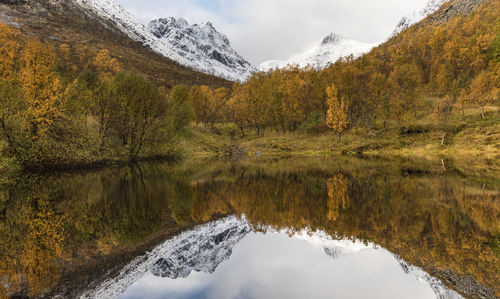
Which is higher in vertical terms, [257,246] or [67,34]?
[67,34]

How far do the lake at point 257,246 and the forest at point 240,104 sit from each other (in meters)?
19.5

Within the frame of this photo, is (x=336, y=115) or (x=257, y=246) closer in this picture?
(x=257, y=246)

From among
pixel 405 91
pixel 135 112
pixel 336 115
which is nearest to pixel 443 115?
pixel 405 91

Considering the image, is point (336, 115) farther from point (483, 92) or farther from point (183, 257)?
point (183, 257)

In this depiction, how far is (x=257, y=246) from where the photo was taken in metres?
9.96

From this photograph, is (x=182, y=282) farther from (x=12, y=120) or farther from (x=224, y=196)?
(x=12, y=120)

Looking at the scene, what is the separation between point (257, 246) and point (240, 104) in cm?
7568

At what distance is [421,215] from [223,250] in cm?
828

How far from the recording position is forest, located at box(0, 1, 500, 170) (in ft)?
112

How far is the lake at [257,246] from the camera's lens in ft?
22.4

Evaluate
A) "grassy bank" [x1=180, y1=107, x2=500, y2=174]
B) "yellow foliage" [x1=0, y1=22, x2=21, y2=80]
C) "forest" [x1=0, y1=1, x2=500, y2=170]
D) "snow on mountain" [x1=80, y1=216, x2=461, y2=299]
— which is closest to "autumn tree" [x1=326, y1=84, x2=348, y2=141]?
"forest" [x1=0, y1=1, x2=500, y2=170]

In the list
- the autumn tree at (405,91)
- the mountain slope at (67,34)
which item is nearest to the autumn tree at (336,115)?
the autumn tree at (405,91)

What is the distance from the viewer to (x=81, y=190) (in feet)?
67.3

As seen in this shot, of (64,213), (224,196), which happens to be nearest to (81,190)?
(64,213)
